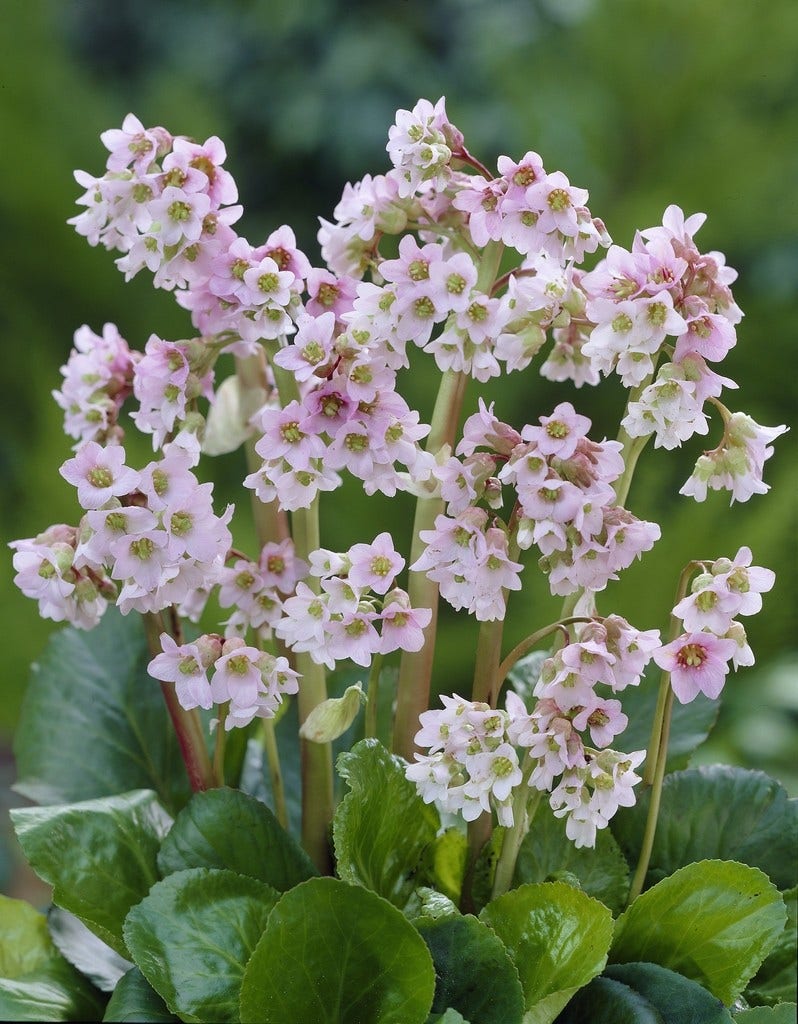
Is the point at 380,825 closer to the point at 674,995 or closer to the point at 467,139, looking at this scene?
the point at 674,995

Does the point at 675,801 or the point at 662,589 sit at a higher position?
the point at 662,589

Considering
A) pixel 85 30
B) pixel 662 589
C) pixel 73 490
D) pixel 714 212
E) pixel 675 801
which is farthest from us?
pixel 85 30

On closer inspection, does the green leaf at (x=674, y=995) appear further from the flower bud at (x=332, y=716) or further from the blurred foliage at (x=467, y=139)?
the blurred foliage at (x=467, y=139)

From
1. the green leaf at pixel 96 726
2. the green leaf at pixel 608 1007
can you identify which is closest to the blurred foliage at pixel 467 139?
the green leaf at pixel 96 726

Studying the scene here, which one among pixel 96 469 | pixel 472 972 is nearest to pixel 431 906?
pixel 472 972

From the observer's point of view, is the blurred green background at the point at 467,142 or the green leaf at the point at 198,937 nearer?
the green leaf at the point at 198,937

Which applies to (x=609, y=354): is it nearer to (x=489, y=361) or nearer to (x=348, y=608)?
(x=489, y=361)

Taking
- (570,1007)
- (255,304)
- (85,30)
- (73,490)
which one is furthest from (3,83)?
(570,1007)
